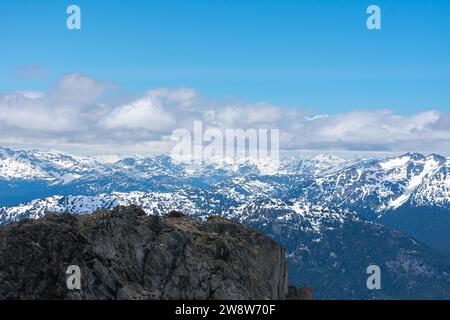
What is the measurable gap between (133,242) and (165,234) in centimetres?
746

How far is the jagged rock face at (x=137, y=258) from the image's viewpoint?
3698 inches

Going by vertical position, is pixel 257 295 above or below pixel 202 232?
below

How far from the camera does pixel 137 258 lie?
111 metres

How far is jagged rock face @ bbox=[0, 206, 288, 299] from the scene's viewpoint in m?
93.9

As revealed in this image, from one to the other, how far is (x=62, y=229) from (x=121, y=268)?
1272 centimetres

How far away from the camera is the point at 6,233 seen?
325ft
